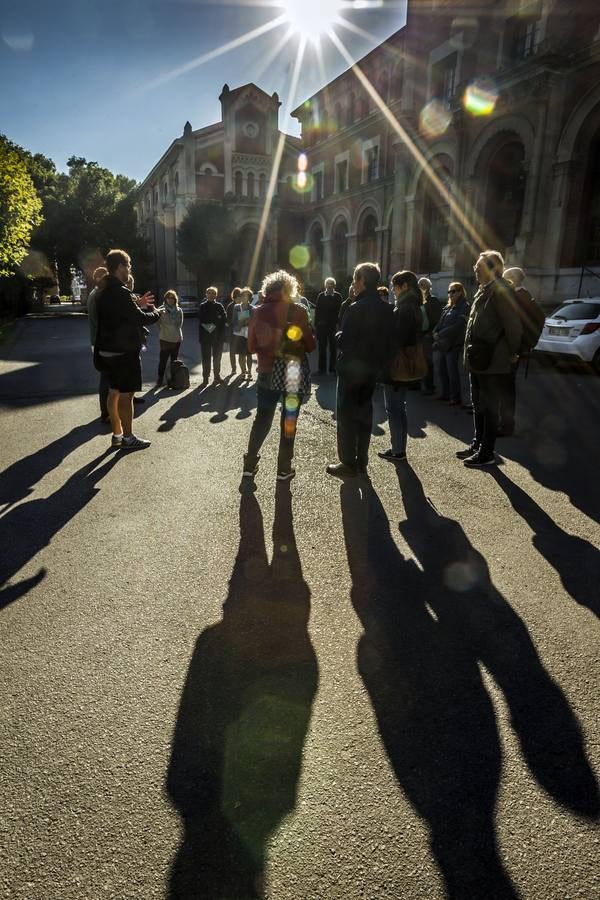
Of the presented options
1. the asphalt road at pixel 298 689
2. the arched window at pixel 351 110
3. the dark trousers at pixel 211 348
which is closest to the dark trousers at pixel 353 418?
the asphalt road at pixel 298 689

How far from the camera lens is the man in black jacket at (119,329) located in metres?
5.83

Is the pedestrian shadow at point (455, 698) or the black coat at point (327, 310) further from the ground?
the black coat at point (327, 310)

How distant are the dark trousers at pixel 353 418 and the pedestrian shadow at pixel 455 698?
159 centimetres

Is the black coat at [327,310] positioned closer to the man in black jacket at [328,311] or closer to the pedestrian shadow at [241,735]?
the man in black jacket at [328,311]

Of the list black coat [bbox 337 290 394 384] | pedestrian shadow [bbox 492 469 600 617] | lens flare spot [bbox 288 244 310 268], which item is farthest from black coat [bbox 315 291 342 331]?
lens flare spot [bbox 288 244 310 268]

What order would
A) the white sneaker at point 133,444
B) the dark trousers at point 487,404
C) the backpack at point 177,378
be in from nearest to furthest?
1. the dark trousers at point 487,404
2. the white sneaker at point 133,444
3. the backpack at point 177,378

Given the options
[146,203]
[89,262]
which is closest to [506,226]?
[89,262]

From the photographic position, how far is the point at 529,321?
607 cm

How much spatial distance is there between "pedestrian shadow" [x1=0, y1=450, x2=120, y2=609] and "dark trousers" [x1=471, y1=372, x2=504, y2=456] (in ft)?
13.3

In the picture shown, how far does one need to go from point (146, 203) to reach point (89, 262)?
17015 millimetres

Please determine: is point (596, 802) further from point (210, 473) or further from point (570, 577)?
point (210, 473)

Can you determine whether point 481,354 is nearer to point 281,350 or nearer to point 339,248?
point 281,350

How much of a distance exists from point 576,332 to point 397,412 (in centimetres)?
792

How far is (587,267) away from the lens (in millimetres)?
17766
